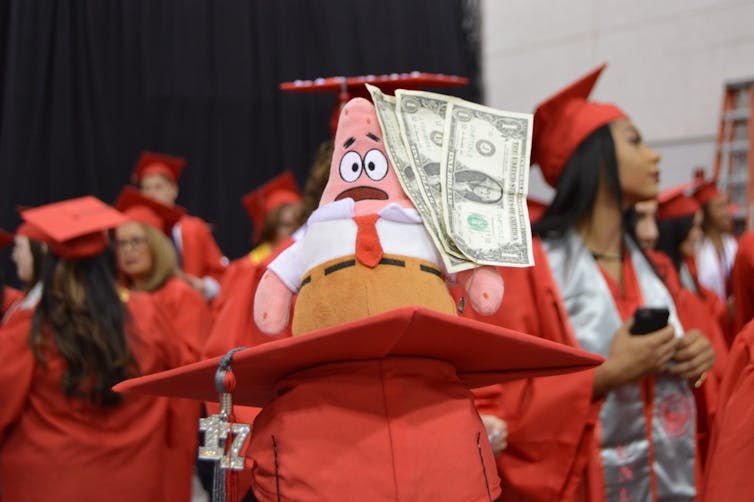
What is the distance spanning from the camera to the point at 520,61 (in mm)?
8320

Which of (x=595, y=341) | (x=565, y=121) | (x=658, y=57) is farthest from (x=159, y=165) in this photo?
(x=595, y=341)

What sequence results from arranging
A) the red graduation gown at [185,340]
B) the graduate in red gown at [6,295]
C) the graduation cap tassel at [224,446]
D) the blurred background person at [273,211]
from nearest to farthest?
the graduation cap tassel at [224,446]
the red graduation gown at [185,340]
the graduate in red gown at [6,295]
the blurred background person at [273,211]

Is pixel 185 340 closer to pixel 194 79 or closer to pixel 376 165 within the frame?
pixel 376 165

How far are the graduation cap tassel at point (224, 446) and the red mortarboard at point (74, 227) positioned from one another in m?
1.77

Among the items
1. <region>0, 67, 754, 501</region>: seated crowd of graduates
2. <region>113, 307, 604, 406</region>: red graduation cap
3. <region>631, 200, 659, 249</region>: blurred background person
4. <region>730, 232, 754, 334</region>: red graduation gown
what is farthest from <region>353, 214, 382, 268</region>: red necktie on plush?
<region>631, 200, 659, 249</region>: blurred background person

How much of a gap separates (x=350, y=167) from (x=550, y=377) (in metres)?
0.93

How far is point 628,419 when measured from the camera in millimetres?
2244

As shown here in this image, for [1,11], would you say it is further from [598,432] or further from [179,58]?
[598,432]

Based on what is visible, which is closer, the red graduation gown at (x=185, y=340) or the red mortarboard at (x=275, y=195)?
the red graduation gown at (x=185, y=340)

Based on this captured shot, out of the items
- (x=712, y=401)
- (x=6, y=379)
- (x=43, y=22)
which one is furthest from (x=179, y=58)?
(x=712, y=401)

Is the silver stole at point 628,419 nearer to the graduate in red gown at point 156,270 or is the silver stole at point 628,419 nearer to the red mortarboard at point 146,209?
the graduate in red gown at point 156,270

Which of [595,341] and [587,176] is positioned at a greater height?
[587,176]

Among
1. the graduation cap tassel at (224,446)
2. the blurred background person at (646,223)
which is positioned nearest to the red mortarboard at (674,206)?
the blurred background person at (646,223)

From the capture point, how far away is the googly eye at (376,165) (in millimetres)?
1559
